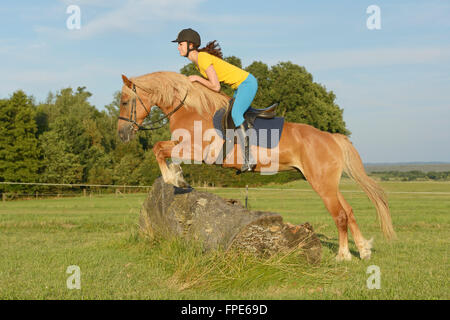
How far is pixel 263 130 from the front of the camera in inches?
263

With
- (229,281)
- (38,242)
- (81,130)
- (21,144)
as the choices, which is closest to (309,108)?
(81,130)

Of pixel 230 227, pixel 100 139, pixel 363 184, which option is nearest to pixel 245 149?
pixel 230 227

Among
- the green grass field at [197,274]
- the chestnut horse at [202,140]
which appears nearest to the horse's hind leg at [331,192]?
the chestnut horse at [202,140]

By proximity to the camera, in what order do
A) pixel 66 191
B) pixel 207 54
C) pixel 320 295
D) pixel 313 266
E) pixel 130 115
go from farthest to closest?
pixel 66 191, pixel 130 115, pixel 207 54, pixel 313 266, pixel 320 295

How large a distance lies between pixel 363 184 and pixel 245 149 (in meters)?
2.46

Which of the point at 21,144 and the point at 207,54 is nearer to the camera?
the point at 207,54

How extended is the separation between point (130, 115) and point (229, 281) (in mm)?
3310

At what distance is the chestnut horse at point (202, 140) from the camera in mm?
6590

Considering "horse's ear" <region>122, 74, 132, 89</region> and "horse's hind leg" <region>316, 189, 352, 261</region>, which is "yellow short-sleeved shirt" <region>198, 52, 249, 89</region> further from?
"horse's hind leg" <region>316, 189, 352, 261</region>

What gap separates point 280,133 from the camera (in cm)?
677

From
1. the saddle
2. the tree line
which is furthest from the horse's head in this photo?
the tree line

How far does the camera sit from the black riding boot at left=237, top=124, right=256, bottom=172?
6.57m

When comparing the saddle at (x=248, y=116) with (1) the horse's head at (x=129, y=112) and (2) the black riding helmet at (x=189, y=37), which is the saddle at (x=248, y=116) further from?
(1) the horse's head at (x=129, y=112)

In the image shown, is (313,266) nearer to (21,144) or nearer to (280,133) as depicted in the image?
(280,133)
